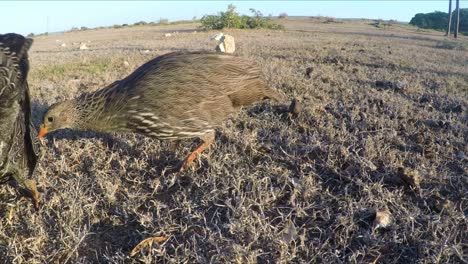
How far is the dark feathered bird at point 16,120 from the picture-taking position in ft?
9.32

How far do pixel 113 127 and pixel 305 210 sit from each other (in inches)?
73.5

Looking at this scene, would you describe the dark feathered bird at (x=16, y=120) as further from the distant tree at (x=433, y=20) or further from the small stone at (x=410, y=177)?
the distant tree at (x=433, y=20)

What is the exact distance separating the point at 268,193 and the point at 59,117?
6.67 ft

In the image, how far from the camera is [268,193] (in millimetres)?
2939

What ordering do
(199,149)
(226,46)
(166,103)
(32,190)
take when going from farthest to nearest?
(226,46) → (199,149) → (166,103) → (32,190)

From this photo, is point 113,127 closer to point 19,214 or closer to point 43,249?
point 19,214

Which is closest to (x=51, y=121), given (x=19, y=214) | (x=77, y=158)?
(x=77, y=158)

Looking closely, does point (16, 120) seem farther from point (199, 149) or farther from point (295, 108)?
point (295, 108)

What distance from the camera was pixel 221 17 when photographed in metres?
21.8

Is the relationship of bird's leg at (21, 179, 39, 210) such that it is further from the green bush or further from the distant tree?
the distant tree

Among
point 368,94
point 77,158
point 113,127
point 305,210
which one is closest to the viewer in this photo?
point 305,210

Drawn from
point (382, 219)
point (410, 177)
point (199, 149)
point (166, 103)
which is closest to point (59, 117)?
point (166, 103)

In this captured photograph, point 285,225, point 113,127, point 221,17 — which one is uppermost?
point 221,17

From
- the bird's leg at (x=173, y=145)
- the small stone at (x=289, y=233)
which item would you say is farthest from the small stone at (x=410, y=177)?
the bird's leg at (x=173, y=145)
